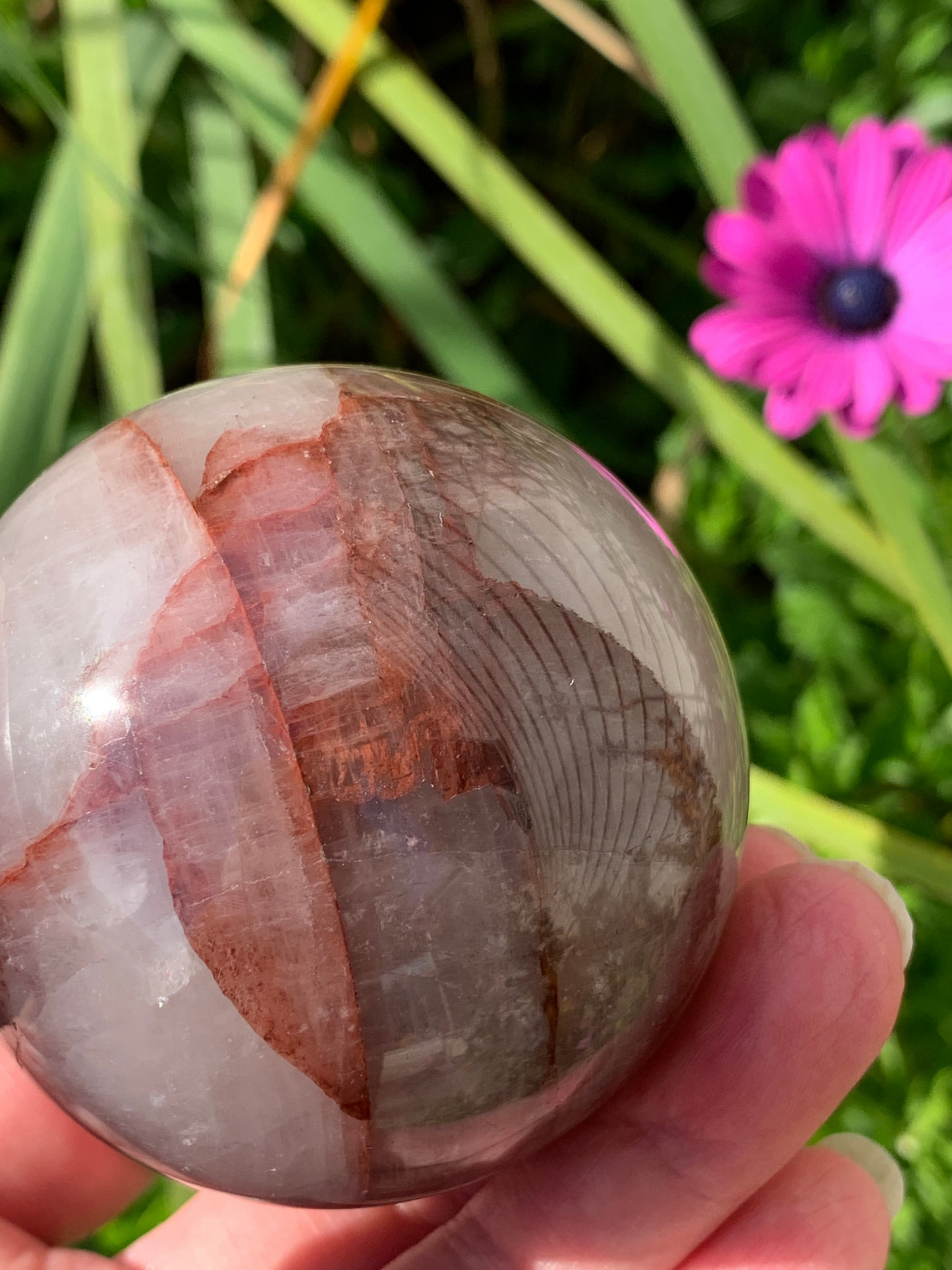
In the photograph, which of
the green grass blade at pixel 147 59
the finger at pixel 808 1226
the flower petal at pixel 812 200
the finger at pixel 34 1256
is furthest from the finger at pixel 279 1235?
the green grass blade at pixel 147 59

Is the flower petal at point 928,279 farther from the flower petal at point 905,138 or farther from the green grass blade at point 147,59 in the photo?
the green grass blade at point 147,59

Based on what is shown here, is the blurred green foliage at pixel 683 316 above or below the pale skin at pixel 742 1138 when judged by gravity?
above

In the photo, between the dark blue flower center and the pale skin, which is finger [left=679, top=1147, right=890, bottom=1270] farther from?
the dark blue flower center

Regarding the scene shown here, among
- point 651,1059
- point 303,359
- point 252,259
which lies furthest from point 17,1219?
point 303,359

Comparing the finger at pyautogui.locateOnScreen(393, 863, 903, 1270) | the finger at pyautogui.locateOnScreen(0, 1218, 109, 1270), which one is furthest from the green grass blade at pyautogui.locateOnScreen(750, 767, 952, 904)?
the finger at pyautogui.locateOnScreen(0, 1218, 109, 1270)

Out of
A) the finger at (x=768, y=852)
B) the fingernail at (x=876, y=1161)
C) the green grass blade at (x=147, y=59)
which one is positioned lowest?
the fingernail at (x=876, y=1161)

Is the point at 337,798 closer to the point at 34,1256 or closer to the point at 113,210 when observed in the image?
the point at 34,1256
